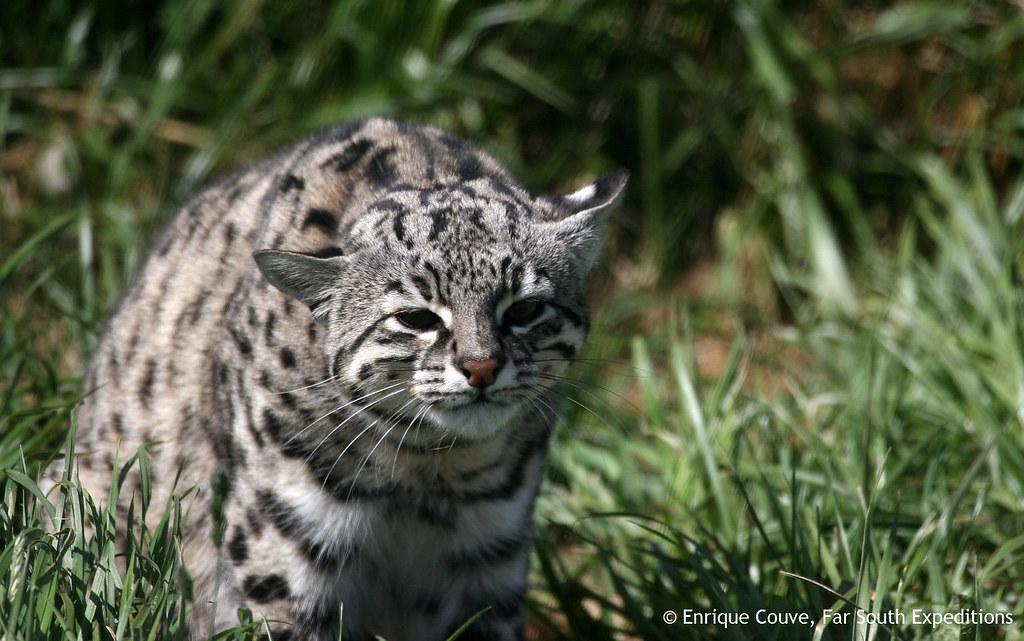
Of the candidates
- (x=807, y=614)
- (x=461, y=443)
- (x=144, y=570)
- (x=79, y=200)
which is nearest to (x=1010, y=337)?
(x=807, y=614)

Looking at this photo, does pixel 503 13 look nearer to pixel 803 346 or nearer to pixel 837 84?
pixel 837 84

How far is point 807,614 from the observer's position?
3748mm

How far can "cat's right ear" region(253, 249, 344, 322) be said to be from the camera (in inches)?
134

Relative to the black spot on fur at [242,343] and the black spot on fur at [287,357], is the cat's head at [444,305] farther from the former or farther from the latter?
→ the black spot on fur at [242,343]

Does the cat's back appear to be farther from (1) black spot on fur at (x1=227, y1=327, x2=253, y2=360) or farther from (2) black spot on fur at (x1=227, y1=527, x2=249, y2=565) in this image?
(2) black spot on fur at (x1=227, y1=527, x2=249, y2=565)

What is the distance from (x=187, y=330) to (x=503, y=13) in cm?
340

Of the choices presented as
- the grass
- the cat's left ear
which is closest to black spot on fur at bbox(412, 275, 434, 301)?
the cat's left ear

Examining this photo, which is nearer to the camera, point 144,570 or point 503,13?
point 144,570

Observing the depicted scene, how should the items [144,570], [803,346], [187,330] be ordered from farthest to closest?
[803,346] < [187,330] < [144,570]

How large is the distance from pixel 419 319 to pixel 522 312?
0.31 m

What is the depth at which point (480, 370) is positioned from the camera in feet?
11.0

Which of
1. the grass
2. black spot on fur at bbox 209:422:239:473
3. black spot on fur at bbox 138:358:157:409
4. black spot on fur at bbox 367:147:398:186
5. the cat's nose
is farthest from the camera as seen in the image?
the grass

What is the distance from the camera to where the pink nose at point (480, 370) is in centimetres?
335

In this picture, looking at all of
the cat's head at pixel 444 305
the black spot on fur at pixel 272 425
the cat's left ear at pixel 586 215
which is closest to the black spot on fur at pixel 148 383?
the black spot on fur at pixel 272 425
